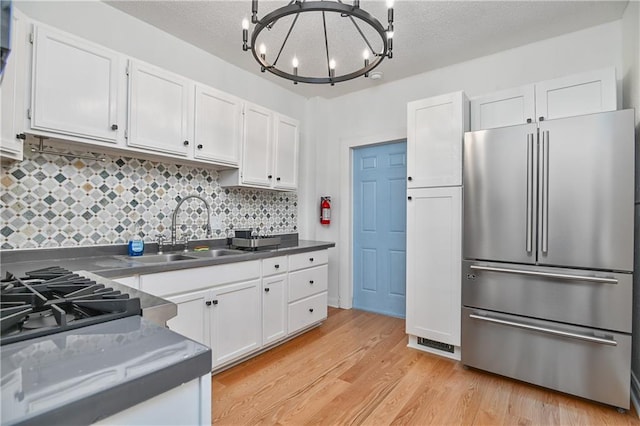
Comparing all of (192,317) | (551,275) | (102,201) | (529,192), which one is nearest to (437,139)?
(529,192)

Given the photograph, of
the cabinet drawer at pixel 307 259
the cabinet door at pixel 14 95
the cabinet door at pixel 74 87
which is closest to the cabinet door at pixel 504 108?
the cabinet drawer at pixel 307 259

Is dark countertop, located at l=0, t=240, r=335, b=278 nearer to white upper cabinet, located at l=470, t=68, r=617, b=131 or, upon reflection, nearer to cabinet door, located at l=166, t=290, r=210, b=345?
cabinet door, located at l=166, t=290, r=210, b=345

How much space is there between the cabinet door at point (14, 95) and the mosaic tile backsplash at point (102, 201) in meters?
0.38

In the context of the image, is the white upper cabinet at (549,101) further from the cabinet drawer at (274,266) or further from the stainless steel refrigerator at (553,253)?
the cabinet drawer at (274,266)

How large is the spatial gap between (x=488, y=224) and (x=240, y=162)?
6.78 feet

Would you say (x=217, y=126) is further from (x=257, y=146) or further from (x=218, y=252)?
(x=218, y=252)

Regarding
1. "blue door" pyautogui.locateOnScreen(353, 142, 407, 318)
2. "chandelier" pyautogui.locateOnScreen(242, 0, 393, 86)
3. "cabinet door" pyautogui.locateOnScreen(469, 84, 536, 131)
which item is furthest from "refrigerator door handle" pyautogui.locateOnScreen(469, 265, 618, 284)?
"chandelier" pyautogui.locateOnScreen(242, 0, 393, 86)

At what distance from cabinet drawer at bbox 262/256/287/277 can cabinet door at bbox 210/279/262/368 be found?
0.12 m

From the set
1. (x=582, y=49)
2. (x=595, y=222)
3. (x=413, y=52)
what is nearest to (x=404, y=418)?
(x=595, y=222)

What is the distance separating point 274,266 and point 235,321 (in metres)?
0.54

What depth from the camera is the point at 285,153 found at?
330cm

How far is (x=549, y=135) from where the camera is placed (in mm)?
2143

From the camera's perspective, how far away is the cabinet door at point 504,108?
2.50 m

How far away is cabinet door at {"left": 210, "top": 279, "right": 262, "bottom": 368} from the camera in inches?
89.0
